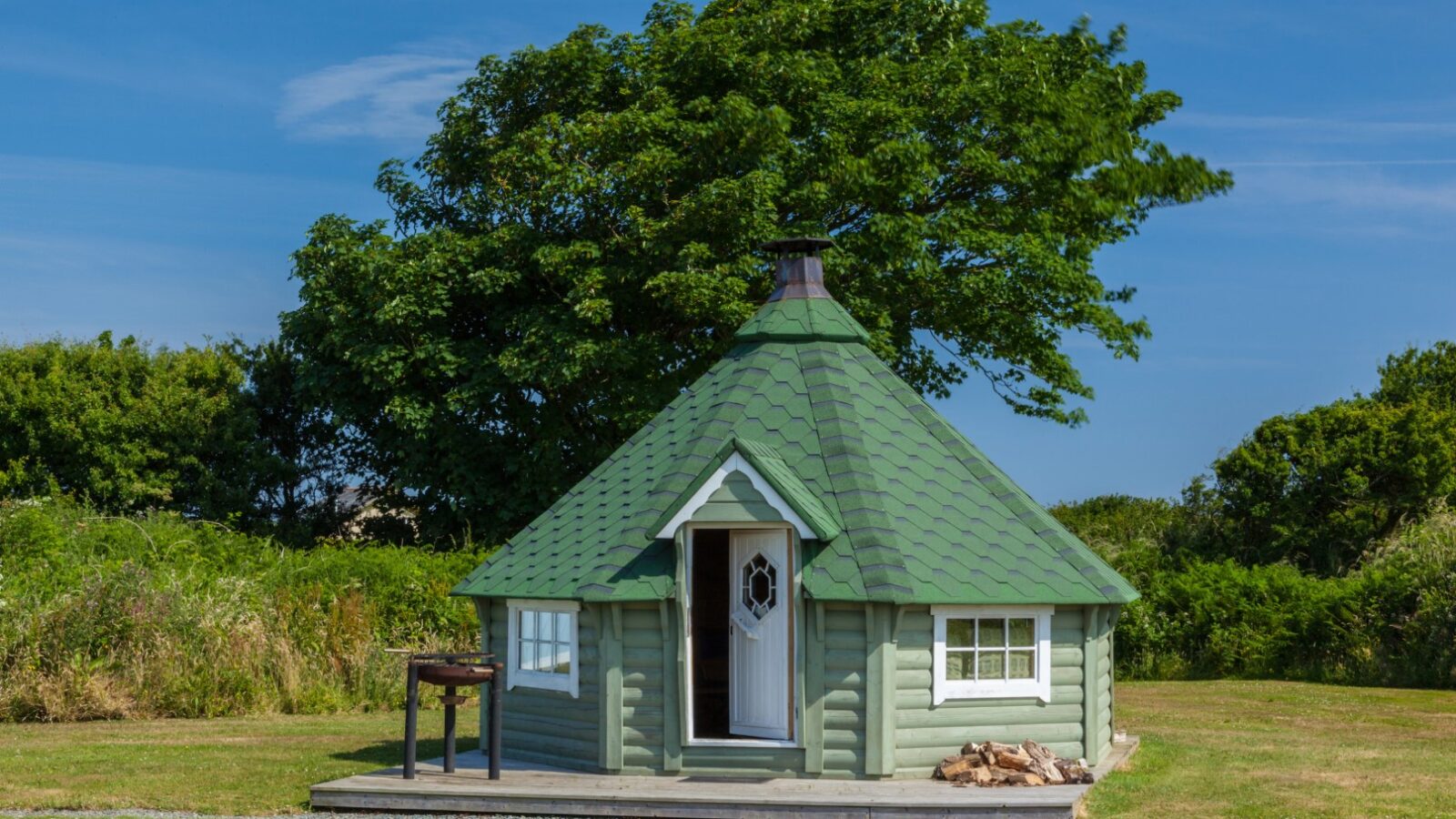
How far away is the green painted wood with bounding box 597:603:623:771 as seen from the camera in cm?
1275

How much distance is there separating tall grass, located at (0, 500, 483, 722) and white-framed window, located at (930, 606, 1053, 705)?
9.49 metres

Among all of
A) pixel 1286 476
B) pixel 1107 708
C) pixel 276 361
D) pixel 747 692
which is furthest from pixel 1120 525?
pixel 747 692

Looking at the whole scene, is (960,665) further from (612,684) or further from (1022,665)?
(612,684)

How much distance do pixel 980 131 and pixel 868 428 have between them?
13549mm

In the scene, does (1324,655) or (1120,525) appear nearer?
(1324,655)

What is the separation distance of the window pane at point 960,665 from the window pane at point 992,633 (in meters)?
0.14

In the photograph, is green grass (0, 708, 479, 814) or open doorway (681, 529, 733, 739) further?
open doorway (681, 529, 733, 739)

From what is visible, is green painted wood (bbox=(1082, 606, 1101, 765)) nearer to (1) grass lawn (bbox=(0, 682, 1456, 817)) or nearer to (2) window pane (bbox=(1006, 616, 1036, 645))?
(1) grass lawn (bbox=(0, 682, 1456, 817))

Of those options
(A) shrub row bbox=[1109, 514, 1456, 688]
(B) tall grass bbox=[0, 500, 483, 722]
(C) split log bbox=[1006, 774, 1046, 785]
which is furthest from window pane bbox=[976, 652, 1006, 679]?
(A) shrub row bbox=[1109, 514, 1456, 688]

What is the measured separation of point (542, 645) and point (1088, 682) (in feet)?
15.4

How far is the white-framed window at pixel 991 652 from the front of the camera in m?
12.6

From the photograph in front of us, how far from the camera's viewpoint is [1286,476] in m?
30.0

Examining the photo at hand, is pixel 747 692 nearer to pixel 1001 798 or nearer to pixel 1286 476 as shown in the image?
pixel 1001 798

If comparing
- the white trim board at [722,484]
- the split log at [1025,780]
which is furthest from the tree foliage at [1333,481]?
the white trim board at [722,484]
